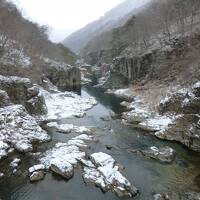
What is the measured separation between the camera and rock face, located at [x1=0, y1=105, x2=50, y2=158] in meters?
21.5

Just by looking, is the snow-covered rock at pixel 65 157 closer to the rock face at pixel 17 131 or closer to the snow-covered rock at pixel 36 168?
the snow-covered rock at pixel 36 168

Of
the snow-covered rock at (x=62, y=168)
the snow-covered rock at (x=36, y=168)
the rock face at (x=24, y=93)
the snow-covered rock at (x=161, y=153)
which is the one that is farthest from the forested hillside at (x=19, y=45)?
the snow-covered rock at (x=161, y=153)

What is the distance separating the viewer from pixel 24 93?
105ft

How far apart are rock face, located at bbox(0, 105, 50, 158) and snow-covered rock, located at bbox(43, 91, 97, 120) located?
635 centimetres

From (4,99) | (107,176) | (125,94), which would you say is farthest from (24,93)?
(125,94)

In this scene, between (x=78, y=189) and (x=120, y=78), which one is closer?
(x=78, y=189)

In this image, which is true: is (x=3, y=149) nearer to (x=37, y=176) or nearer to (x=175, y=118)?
(x=37, y=176)

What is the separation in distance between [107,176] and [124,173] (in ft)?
5.07

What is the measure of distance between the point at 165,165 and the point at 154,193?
4.21 m

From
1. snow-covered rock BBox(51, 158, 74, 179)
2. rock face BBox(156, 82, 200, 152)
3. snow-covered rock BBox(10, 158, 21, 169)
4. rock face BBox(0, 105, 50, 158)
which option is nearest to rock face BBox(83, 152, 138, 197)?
snow-covered rock BBox(51, 158, 74, 179)

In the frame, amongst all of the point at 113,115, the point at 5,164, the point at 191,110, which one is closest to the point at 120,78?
the point at 113,115

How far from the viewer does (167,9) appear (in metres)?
70.7

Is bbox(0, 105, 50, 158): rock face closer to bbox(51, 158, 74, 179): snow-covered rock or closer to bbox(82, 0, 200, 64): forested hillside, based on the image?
bbox(51, 158, 74, 179): snow-covered rock

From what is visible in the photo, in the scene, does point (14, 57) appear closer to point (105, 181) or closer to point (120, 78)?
point (120, 78)
